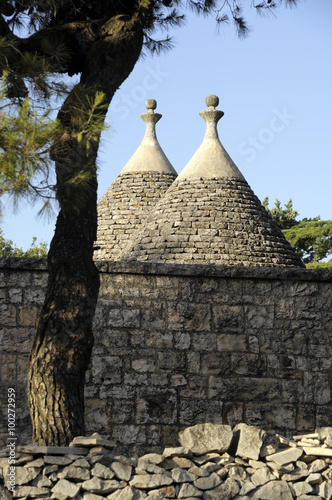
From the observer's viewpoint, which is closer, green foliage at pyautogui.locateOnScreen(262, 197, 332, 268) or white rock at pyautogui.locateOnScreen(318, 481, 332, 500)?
white rock at pyautogui.locateOnScreen(318, 481, 332, 500)

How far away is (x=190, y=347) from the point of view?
6.55 metres

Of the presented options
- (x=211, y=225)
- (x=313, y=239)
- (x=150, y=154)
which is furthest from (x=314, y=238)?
(x=211, y=225)

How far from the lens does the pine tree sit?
181 inches

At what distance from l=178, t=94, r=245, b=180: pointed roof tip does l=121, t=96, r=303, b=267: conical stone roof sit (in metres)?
0.02

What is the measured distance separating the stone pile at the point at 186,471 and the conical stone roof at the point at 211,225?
7.37 metres

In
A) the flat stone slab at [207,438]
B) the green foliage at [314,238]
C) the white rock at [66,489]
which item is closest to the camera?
the white rock at [66,489]

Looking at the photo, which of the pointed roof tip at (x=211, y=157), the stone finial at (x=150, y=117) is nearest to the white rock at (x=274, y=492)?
the pointed roof tip at (x=211, y=157)

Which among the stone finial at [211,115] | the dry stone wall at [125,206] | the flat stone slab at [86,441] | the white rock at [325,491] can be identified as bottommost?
the white rock at [325,491]

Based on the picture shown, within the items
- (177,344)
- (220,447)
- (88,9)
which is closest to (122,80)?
(88,9)

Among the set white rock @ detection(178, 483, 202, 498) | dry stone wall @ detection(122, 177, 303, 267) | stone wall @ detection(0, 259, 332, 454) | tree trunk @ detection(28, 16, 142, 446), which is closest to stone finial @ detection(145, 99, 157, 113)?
dry stone wall @ detection(122, 177, 303, 267)

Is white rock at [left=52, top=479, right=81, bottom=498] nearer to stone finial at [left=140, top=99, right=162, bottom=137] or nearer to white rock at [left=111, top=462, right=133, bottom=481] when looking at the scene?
white rock at [left=111, top=462, right=133, bottom=481]

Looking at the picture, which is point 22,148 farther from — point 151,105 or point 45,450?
point 151,105

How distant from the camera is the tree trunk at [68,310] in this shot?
4766 millimetres

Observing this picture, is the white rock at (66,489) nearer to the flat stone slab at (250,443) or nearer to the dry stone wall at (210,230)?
the flat stone slab at (250,443)
